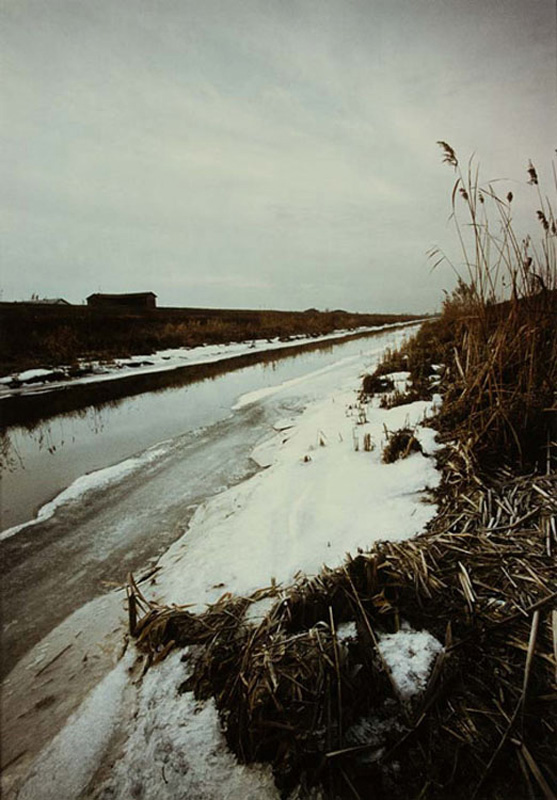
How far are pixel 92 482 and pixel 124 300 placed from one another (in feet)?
158

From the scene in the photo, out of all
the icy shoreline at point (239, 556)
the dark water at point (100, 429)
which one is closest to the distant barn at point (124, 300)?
the dark water at point (100, 429)

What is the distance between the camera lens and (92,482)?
140 inches

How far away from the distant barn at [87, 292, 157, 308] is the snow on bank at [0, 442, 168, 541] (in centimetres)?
4440

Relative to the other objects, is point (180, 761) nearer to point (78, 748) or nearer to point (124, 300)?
point (78, 748)

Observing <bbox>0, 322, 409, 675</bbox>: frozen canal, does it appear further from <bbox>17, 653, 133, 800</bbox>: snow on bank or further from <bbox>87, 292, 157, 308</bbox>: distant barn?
<bbox>87, 292, 157, 308</bbox>: distant barn

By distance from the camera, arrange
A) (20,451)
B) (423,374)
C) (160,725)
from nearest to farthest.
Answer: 1. (160,725)
2. (20,451)
3. (423,374)

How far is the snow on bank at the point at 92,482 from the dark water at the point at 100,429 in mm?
93

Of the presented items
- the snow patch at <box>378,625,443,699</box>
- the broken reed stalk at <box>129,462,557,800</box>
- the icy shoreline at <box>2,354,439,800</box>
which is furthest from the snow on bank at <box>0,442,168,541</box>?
the snow patch at <box>378,625,443,699</box>

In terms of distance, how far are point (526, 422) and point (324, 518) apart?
4.75 ft

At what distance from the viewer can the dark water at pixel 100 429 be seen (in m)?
3.53

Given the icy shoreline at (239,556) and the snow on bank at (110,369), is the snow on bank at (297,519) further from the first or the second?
the snow on bank at (110,369)

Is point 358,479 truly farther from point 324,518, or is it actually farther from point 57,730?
point 57,730

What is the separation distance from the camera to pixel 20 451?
4.37m

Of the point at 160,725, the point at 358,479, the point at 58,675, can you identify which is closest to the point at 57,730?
the point at 58,675
